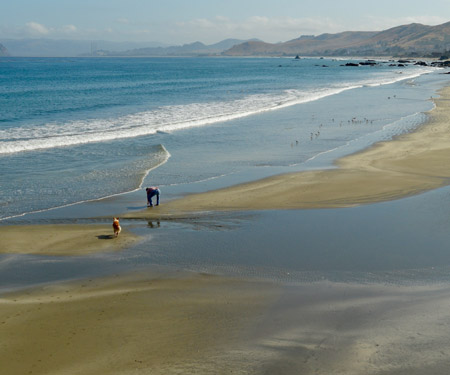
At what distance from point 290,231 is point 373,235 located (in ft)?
7.19

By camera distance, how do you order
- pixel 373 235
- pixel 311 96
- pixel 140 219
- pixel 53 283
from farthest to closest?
pixel 311 96, pixel 140 219, pixel 373 235, pixel 53 283

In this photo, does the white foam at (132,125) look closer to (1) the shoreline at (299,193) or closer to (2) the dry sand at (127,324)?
(1) the shoreline at (299,193)

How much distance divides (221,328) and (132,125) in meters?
26.6

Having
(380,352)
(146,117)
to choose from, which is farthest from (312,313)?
(146,117)

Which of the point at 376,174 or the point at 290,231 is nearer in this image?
the point at 290,231

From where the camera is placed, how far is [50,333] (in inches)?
A: 335

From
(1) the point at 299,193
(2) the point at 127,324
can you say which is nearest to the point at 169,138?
(1) the point at 299,193

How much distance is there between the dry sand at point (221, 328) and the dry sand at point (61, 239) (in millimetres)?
2206

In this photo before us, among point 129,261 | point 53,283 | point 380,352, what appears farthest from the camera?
point 129,261

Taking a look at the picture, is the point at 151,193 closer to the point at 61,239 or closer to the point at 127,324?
the point at 61,239

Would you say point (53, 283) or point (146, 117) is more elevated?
point (146, 117)

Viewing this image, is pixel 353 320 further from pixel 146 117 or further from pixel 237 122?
pixel 146 117

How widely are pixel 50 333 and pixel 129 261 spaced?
3.51 meters

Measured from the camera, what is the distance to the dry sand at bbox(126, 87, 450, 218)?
1614cm
